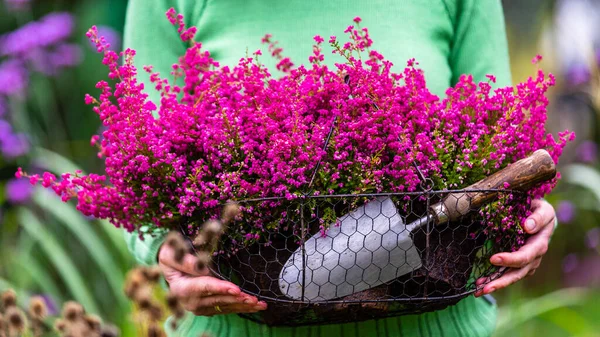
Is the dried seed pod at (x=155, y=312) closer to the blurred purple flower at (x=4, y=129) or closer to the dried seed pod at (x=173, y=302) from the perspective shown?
the dried seed pod at (x=173, y=302)

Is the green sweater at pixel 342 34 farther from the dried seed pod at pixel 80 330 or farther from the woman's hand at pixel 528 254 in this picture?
the dried seed pod at pixel 80 330

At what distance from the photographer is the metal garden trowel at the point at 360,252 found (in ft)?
2.86

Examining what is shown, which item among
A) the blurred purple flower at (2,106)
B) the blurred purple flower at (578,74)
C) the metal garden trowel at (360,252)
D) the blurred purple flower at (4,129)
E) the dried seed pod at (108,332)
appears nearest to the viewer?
the dried seed pod at (108,332)

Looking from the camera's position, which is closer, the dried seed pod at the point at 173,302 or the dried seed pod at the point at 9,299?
the dried seed pod at the point at 173,302

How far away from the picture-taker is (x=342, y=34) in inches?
49.6

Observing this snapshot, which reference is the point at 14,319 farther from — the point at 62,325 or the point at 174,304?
the point at 174,304

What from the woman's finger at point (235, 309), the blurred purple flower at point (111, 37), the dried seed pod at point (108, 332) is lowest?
the dried seed pod at point (108, 332)

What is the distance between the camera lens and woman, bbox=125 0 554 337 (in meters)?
1.15

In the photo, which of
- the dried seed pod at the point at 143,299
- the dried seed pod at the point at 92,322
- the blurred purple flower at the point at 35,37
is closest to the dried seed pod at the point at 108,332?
the dried seed pod at the point at 92,322

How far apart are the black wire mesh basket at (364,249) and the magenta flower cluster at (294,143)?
2 cm

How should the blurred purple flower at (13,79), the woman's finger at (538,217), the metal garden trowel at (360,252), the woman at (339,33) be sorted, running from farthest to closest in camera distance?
the blurred purple flower at (13,79)
the woman at (339,33)
the woman's finger at (538,217)
the metal garden trowel at (360,252)

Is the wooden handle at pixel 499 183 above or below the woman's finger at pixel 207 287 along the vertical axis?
above

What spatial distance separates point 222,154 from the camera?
0.88 meters

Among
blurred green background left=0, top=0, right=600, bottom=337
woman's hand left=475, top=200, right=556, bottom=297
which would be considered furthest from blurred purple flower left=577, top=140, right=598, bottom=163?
woman's hand left=475, top=200, right=556, bottom=297
